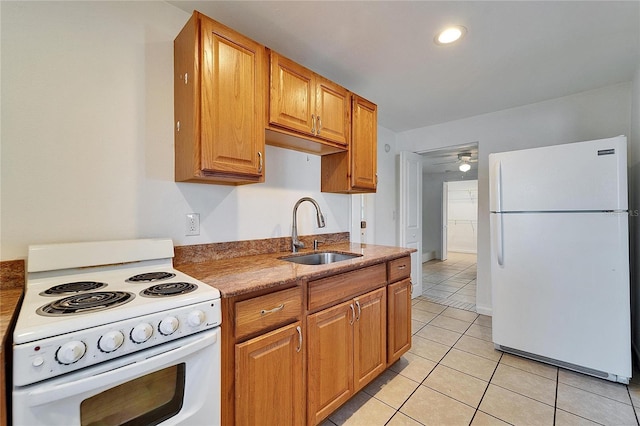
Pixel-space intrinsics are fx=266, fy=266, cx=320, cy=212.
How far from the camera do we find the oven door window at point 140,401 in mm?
826

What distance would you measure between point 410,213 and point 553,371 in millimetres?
2084

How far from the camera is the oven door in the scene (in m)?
0.69

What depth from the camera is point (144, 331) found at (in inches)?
32.6

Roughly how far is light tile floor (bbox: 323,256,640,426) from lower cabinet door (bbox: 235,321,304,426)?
19.0 inches

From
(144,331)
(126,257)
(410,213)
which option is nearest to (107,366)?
(144,331)

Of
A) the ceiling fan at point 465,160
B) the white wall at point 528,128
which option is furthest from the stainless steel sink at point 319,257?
the ceiling fan at point 465,160

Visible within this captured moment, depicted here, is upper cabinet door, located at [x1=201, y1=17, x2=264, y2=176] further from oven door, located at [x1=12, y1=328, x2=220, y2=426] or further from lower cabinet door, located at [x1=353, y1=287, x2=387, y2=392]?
lower cabinet door, located at [x1=353, y1=287, x2=387, y2=392]

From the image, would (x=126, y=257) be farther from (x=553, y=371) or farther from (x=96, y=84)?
(x=553, y=371)

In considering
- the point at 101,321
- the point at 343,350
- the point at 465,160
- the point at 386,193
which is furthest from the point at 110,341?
the point at 465,160

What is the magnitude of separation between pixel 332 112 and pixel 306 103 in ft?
0.86

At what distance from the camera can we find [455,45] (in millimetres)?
1833

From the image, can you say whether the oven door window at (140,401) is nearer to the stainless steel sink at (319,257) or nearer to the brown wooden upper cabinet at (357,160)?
the stainless steel sink at (319,257)

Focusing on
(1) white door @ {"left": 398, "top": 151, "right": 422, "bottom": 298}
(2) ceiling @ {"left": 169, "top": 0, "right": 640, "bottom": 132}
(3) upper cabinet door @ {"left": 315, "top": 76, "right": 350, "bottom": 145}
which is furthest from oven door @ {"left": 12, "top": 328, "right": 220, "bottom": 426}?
(1) white door @ {"left": 398, "top": 151, "right": 422, "bottom": 298}

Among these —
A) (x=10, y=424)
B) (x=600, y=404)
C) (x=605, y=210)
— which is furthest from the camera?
(x=605, y=210)
